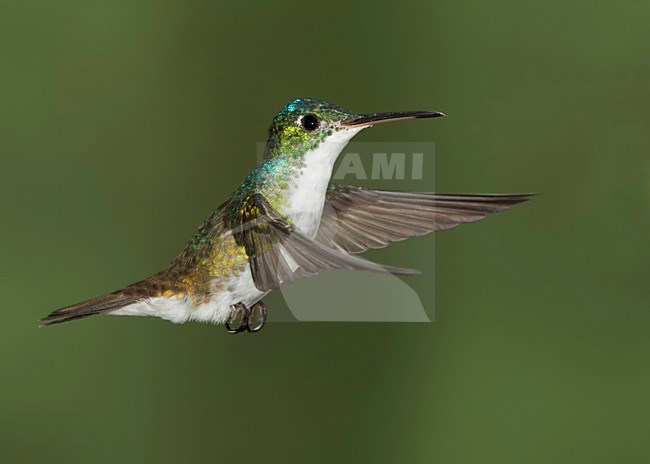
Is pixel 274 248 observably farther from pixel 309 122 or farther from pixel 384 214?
pixel 384 214

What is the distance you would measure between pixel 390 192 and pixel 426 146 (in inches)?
37.2

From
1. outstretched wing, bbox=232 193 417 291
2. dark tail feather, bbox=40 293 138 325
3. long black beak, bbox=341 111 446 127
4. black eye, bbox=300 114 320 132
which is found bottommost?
dark tail feather, bbox=40 293 138 325

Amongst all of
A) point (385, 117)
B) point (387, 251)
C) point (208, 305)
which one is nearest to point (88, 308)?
point (208, 305)

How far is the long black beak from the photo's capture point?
81cm

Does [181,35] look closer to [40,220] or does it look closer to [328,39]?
[328,39]

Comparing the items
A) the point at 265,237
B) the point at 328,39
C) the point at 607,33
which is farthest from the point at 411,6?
the point at 265,237

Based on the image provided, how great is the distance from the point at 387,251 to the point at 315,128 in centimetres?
91

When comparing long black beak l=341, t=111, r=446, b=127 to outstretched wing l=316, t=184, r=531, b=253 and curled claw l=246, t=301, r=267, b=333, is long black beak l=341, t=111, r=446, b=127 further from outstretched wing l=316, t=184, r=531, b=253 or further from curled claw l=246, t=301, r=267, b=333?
curled claw l=246, t=301, r=267, b=333

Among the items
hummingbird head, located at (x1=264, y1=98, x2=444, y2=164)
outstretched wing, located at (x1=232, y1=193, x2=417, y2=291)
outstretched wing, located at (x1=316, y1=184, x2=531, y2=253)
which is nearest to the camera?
outstretched wing, located at (x1=232, y1=193, x2=417, y2=291)

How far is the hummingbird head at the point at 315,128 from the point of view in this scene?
2.84ft

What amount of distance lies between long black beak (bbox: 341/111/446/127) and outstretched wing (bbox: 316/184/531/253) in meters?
0.18

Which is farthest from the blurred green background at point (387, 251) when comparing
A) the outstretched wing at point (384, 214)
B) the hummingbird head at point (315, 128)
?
the hummingbird head at point (315, 128)

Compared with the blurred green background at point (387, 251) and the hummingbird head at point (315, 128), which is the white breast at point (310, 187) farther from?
the blurred green background at point (387, 251)

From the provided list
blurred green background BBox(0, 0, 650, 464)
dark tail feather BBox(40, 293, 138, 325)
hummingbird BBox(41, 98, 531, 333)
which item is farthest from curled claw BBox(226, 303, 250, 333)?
blurred green background BBox(0, 0, 650, 464)
